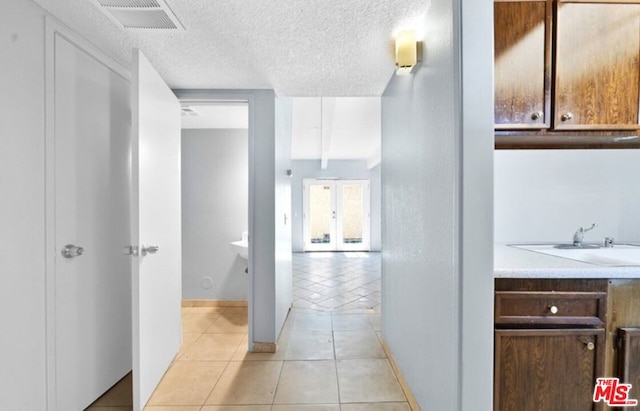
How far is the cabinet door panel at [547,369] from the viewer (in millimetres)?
1116

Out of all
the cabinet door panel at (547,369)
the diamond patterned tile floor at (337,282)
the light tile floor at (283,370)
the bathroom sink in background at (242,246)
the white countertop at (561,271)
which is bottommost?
the diamond patterned tile floor at (337,282)

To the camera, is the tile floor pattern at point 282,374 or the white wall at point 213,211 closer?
the tile floor pattern at point 282,374

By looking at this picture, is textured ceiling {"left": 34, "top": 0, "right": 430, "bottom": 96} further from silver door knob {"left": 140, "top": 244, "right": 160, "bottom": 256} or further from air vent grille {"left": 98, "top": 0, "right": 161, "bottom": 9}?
silver door knob {"left": 140, "top": 244, "right": 160, "bottom": 256}

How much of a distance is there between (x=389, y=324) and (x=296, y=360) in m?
0.77

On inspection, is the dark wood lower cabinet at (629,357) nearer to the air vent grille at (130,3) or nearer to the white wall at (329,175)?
the air vent grille at (130,3)

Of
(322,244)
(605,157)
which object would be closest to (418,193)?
(605,157)

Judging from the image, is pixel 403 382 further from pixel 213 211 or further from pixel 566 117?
pixel 213 211

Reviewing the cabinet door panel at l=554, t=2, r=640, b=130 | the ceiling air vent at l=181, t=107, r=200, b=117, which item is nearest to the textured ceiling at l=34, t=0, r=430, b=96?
the ceiling air vent at l=181, t=107, r=200, b=117

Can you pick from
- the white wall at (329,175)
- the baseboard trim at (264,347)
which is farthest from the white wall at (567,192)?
the white wall at (329,175)

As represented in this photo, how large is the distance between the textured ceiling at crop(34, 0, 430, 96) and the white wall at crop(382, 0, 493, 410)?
0.33m

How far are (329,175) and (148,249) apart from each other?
5775 millimetres

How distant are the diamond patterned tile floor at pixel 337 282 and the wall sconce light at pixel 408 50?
2566 millimetres

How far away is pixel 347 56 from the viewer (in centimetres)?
174

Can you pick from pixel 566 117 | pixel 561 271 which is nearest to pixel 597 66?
pixel 566 117
